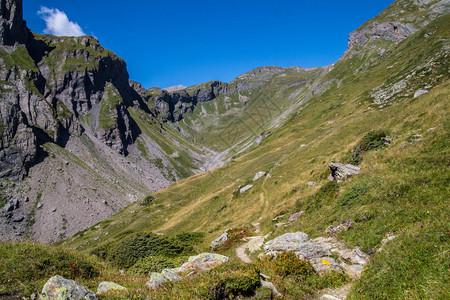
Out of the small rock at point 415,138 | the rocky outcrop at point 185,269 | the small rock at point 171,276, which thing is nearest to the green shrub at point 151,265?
the rocky outcrop at point 185,269

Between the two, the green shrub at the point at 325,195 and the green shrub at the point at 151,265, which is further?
the green shrub at the point at 325,195

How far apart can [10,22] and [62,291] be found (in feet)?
905

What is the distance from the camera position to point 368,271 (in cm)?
867

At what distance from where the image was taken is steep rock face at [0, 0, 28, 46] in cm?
18125

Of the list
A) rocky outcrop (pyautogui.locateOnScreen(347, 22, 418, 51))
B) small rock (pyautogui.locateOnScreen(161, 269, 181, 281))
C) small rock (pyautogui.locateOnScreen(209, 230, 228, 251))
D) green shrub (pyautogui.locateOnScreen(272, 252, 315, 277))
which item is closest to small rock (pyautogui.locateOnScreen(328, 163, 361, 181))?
green shrub (pyautogui.locateOnScreen(272, 252, 315, 277))

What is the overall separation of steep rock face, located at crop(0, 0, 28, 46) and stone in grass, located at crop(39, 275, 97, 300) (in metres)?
268

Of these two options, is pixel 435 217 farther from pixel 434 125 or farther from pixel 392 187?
pixel 434 125

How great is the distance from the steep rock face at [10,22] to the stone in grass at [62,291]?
26751 centimetres

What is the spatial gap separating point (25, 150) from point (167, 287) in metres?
191

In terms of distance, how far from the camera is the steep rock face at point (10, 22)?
181 m

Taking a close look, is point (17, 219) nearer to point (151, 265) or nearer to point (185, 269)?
point (151, 265)

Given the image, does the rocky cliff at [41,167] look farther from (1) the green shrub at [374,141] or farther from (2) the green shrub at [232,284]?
(1) the green shrub at [374,141]

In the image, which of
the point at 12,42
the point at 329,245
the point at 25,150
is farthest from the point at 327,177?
the point at 12,42

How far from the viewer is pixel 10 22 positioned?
611 ft
